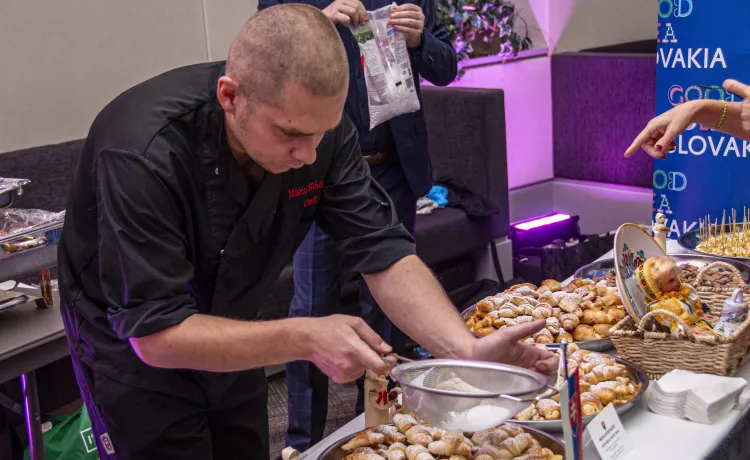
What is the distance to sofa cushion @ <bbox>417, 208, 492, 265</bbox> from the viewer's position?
162 inches

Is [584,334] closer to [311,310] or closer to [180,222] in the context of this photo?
[180,222]

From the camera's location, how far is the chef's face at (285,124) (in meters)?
1.30

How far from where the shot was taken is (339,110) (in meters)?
1.37

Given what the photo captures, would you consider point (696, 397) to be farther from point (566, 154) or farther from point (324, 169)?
point (566, 154)

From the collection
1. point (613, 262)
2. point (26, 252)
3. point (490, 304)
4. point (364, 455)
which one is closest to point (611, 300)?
point (490, 304)

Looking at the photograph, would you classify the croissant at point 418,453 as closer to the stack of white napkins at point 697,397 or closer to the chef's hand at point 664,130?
the stack of white napkins at point 697,397

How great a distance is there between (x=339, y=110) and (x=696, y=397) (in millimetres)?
843

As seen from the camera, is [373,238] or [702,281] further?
[702,281]

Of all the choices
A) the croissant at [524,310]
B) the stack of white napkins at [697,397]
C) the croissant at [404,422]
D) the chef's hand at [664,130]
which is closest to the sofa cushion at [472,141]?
the chef's hand at [664,130]

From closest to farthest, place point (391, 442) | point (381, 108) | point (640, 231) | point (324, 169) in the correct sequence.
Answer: point (391, 442) < point (324, 169) < point (640, 231) < point (381, 108)

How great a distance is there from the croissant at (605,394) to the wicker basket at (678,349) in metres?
0.18

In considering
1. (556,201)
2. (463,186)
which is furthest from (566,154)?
(463,186)

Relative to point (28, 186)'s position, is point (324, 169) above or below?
above

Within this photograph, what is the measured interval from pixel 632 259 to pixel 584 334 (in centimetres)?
21
